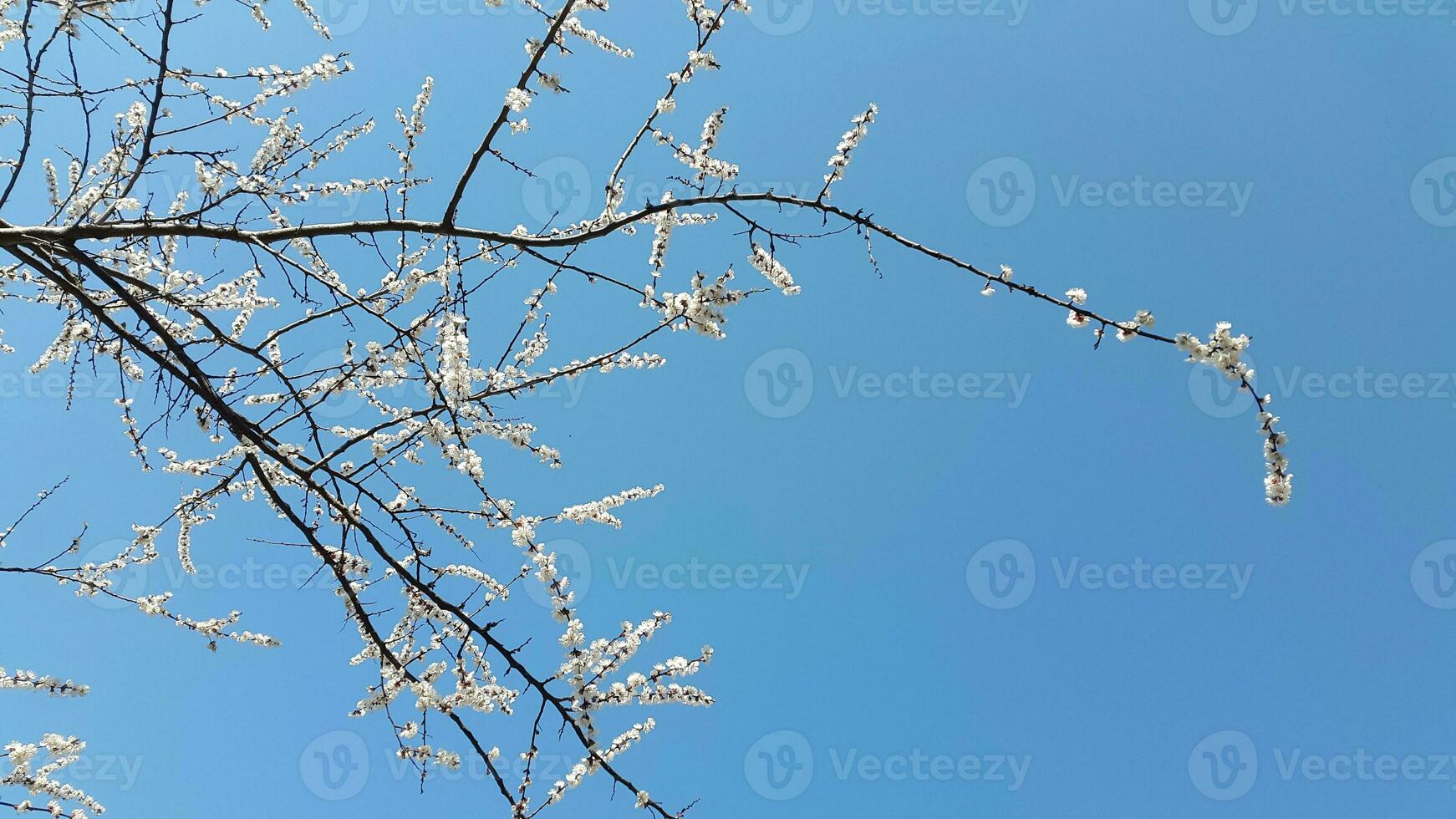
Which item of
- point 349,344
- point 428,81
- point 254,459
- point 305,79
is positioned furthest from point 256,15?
point 254,459

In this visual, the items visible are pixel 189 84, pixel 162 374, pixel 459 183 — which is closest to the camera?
pixel 459 183

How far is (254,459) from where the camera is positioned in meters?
3.35

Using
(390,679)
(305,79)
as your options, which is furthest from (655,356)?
(305,79)

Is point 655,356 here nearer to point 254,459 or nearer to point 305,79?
point 254,459

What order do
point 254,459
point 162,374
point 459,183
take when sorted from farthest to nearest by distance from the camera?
point 254,459, point 162,374, point 459,183

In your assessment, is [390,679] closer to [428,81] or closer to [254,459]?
[254,459]

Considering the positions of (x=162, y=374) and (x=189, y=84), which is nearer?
(x=162, y=374)

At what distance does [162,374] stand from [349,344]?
786 mm

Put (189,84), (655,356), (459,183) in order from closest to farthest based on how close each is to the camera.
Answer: (459,183)
(189,84)
(655,356)

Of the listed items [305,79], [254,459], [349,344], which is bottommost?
[254,459]

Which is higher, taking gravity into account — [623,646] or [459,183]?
[459,183]

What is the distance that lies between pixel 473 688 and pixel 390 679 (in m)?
0.45

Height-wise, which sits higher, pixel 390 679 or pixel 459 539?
pixel 459 539

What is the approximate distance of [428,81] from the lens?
355 cm
